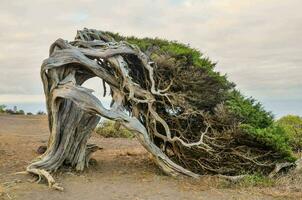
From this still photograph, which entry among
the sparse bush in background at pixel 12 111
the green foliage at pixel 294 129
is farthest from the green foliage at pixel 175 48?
the sparse bush in background at pixel 12 111

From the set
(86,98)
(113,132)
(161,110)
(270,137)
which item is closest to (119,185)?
(86,98)

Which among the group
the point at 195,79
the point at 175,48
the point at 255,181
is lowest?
the point at 255,181

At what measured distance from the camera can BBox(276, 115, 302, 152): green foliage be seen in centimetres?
1761

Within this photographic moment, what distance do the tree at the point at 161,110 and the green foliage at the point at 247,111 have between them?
0.08 feet

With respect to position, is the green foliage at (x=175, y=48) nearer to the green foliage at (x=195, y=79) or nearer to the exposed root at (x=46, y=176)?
the green foliage at (x=195, y=79)

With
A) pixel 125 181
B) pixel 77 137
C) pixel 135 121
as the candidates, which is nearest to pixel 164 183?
pixel 125 181

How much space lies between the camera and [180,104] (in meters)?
12.8

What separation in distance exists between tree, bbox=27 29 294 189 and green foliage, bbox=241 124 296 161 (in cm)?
2

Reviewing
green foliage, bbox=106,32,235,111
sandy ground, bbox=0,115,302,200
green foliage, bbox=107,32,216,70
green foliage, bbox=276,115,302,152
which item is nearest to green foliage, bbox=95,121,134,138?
green foliage, bbox=276,115,302,152

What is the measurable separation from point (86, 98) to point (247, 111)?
3.87 m

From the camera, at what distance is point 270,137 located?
12.1 m

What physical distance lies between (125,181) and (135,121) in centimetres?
142

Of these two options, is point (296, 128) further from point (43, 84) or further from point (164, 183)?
point (43, 84)

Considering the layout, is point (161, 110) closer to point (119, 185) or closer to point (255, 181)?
point (119, 185)
